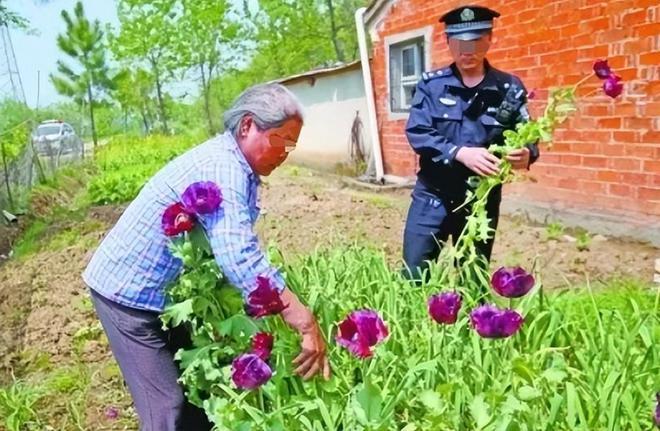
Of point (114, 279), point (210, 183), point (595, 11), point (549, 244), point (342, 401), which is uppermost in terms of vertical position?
point (595, 11)

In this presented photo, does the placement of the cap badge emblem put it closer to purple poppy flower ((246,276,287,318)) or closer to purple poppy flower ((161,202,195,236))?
purple poppy flower ((161,202,195,236))

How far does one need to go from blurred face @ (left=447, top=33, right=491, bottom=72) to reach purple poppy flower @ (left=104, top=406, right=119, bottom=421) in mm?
1962

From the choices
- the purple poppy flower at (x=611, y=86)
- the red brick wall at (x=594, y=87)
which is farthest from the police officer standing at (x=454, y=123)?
the red brick wall at (x=594, y=87)

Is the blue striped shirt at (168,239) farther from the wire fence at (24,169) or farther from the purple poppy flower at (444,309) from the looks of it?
the wire fence at (24,169)

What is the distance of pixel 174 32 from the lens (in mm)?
29266

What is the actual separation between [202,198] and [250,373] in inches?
17.2

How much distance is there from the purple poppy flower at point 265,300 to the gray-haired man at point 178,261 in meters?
0.12

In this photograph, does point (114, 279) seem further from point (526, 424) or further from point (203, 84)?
point (203, 84)

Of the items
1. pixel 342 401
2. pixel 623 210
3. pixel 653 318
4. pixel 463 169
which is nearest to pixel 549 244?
pixel 623 210

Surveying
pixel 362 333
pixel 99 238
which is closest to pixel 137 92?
pixel 99 238

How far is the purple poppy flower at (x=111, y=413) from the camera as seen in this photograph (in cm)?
334

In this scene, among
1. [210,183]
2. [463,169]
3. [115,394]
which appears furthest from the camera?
[115,394]

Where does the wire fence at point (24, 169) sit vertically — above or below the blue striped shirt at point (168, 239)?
below

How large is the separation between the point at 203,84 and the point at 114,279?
29.5 meters
